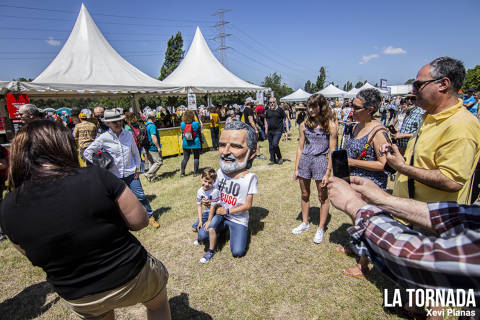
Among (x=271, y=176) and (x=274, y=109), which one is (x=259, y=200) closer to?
(x=271, y=176)

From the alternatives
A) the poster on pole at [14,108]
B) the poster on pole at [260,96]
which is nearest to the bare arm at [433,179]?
the poster on pole at [14,108]

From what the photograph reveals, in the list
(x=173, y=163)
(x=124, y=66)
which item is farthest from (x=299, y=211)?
(x=124, y=66)

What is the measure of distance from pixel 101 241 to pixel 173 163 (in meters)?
7.66

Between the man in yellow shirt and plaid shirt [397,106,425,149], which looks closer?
the man in yellow shirt

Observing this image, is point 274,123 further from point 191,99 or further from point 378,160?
point 191,99

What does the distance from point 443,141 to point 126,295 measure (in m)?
2.24

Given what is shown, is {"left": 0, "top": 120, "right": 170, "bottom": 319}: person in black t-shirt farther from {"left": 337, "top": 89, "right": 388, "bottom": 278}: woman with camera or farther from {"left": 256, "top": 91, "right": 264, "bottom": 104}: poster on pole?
{"left": 256, "top": 91, "right": 264, "bottom": 104}: poster on pole

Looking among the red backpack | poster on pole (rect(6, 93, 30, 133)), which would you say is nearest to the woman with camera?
the red backpack

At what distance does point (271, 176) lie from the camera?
21.8 feet

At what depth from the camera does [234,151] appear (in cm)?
287

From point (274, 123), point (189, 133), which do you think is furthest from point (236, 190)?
point (274, 123)

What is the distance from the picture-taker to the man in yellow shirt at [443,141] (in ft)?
5.13

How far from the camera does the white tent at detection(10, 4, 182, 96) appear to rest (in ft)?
29.6

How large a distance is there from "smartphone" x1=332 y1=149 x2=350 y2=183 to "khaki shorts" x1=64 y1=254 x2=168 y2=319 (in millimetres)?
1307
